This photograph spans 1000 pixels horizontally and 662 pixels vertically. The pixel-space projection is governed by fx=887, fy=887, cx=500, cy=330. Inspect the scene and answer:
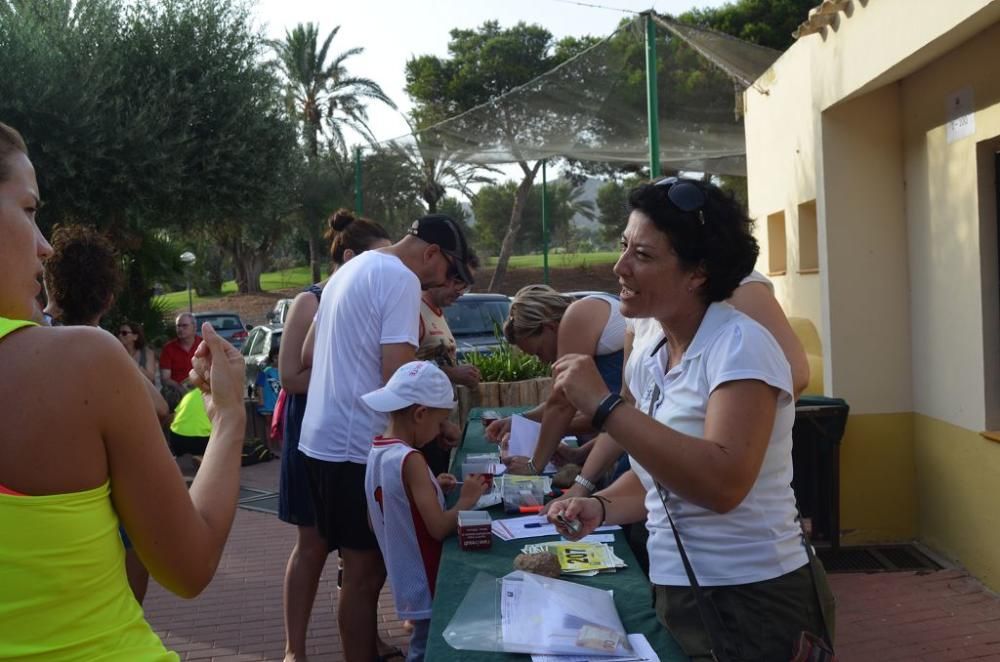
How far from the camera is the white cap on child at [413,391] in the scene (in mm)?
3078

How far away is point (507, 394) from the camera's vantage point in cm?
718

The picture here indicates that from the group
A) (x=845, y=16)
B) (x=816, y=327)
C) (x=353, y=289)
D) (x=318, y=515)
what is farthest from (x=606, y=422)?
(x=816, y=327)

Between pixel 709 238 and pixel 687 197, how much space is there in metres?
0.11

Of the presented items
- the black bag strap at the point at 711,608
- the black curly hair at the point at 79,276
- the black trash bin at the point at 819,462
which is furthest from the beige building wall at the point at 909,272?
the black curly hair at the point at 79,276

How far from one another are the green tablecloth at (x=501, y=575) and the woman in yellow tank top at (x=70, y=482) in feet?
2.67

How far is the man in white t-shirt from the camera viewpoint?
11.3 ft

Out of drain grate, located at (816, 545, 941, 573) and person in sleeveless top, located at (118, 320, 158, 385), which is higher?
person in sleeveless top, located at (118, 320, 158, 385)

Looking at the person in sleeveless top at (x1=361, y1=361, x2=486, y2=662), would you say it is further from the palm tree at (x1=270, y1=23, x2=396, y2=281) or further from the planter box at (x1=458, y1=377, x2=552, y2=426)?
the palm tree at (x1=270, y1=23, x2=396, y2=281)

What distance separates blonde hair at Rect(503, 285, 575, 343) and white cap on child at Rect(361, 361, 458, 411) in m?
1.01

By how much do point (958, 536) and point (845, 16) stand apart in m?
3.44

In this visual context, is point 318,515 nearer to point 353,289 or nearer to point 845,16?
point 353,289

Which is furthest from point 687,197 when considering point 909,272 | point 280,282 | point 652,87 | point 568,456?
point 280,282

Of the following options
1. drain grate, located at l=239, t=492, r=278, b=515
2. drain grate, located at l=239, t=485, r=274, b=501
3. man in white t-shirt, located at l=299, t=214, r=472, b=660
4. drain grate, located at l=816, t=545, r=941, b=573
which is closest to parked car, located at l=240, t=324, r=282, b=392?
drain grate, located at l=239, t=485, r=274, b=501

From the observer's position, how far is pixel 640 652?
1.97 metres
